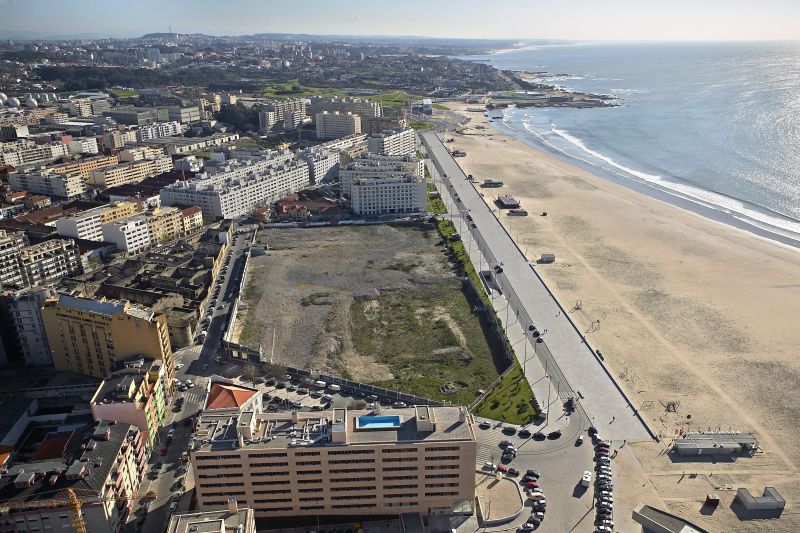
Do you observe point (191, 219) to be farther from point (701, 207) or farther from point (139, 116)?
point (139, 116)

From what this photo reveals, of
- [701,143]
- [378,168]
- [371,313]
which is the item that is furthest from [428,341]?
[701,143]

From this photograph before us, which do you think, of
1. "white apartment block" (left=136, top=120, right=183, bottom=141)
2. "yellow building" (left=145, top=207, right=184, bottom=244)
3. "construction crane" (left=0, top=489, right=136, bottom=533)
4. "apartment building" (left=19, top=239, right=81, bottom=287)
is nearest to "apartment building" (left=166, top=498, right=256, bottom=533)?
"construction crane" (left=0, top=489, right=136, bottom=533)

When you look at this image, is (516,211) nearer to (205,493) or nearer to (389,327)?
(389,327)

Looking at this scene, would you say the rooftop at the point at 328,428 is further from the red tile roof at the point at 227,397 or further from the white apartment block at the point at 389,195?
the white apartment block at the point at 389,195

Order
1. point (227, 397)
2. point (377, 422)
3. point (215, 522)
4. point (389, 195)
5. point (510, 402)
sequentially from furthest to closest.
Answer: point (389, 195) → point (510, 402) → point (227, 397) → point (377, 422) → point (215, 522)

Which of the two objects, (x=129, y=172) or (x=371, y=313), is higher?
(x=129, y=172)

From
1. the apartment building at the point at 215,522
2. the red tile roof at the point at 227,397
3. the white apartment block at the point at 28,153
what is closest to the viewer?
the apartment building at the point at 215,522

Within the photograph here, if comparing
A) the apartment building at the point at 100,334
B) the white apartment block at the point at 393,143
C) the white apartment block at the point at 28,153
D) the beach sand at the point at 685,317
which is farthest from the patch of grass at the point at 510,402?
the white apartment block at the point at 28,153

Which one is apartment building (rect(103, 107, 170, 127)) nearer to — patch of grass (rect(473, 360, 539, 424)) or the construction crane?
patch of grass (rect(473, 360, 539, 424))
